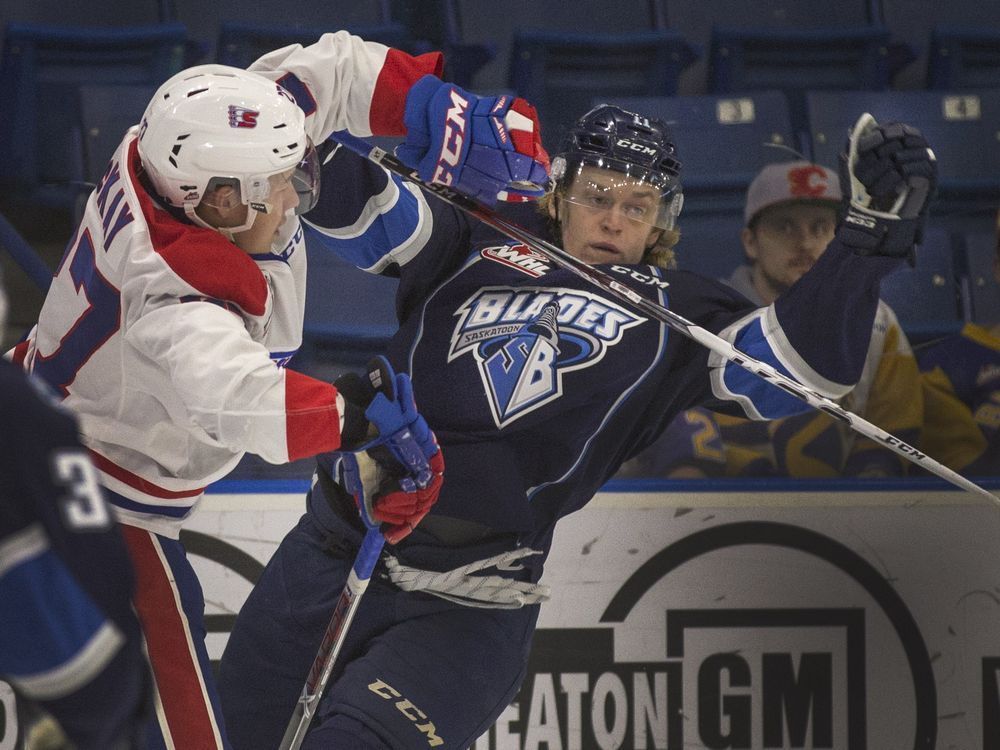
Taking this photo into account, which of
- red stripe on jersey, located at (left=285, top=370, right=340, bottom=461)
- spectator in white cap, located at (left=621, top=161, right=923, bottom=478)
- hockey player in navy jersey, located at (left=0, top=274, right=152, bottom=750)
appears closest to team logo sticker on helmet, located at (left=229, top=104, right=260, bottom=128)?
red stripe on jersey, located at (left=285, top=370, right=340, bottom=461)

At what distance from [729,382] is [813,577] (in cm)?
68

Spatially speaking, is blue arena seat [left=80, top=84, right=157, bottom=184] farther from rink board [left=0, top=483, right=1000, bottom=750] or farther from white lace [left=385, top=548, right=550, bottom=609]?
white lace [left=385, top=548, right=550, bottom=609]

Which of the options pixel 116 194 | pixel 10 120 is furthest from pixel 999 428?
pixel 10 120

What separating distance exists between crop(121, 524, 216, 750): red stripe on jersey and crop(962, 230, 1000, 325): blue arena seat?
6.99 feet

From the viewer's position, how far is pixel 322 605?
2.28 metres

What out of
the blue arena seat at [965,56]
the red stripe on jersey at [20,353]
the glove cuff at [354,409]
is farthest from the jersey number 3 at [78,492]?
the blue arena seat at [965,56]

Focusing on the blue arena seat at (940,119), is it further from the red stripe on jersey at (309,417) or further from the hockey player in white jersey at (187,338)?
the red stripe on jersey at (309,417)

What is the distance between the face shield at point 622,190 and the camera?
2.32 m

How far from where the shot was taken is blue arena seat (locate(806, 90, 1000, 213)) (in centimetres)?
377

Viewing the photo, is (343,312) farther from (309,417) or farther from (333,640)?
(309,417)

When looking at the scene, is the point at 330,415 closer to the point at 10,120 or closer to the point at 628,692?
the point at 628,692

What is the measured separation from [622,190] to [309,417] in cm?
78

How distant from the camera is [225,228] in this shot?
73.6 inches

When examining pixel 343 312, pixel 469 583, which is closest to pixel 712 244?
pixel 343 312
